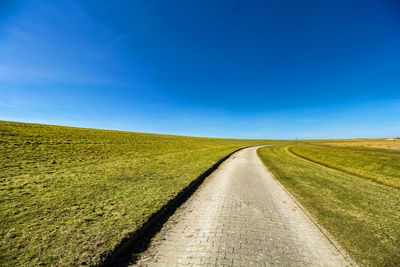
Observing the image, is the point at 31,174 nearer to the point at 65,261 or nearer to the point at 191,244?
the point at 65,261

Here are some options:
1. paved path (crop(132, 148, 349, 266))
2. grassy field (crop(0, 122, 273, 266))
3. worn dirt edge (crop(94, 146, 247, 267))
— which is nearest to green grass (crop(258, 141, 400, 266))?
paved path (crop(132, 148, 349, 266))

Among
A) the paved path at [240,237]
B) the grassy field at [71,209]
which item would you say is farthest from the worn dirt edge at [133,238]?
the paved path at [240,237]

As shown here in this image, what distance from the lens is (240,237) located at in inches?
192

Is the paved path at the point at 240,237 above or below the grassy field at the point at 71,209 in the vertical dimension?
below

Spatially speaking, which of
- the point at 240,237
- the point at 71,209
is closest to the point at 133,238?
the point at 71,209

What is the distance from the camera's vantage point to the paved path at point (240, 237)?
4020 millimetres

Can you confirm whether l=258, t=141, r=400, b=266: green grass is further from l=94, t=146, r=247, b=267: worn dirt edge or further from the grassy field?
the grassy field

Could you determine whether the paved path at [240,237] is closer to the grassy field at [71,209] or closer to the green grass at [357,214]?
the green grass at [357,214]

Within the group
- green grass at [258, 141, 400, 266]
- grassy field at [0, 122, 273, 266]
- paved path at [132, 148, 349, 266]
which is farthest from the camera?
green grass at [258, 141, 400, 266]

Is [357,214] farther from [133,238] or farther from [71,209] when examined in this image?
[71,209]

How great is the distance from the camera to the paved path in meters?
4.02

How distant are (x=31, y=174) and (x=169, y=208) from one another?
10472mm

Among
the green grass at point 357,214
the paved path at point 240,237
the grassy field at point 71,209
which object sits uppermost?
the grassy field at point 71,209

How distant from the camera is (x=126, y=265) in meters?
3.82
